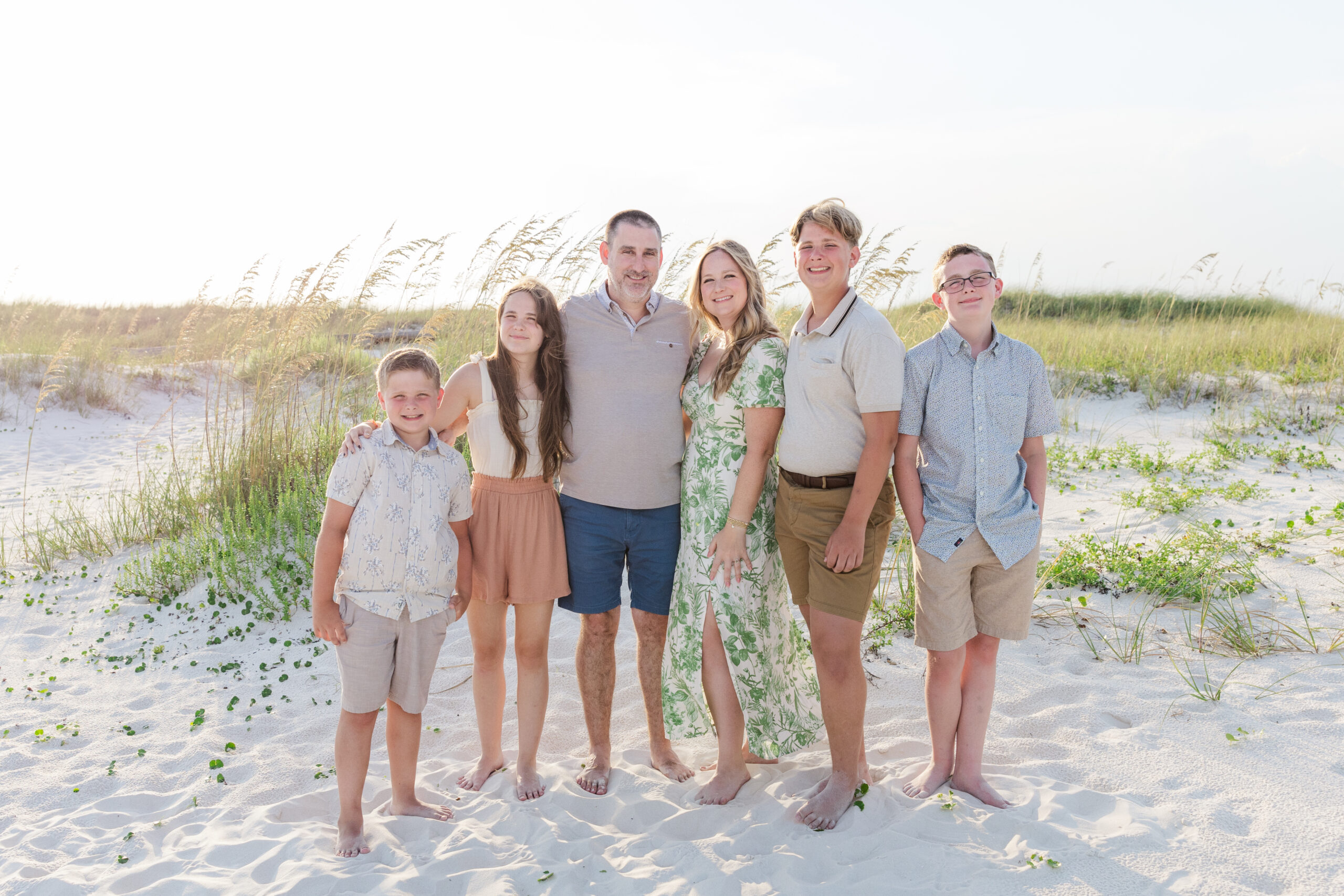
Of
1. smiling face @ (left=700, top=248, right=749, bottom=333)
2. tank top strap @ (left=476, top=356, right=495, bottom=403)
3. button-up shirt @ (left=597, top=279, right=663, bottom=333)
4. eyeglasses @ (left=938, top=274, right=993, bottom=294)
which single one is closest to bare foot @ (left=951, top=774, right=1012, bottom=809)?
eyeglasses @ (left=938, top=274, right=993, bottom=294)

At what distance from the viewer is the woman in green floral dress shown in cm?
320

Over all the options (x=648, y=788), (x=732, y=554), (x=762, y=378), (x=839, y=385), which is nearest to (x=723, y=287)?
(x=762, y=378)

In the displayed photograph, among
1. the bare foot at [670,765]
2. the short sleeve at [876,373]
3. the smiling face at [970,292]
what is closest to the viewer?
the short sleeve at [876,373]

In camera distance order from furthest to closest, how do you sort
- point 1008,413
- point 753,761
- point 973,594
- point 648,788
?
point 753,761, point 648,788, point 973,594, point 1008,413

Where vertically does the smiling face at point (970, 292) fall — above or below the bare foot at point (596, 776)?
above

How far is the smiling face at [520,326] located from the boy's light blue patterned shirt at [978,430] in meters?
1.52

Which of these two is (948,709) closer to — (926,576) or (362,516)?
(926,576)

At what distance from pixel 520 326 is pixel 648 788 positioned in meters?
2.07

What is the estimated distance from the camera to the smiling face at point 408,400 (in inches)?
122

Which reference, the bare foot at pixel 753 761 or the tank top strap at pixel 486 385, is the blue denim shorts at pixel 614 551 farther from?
the bare foot at pixel 753 761

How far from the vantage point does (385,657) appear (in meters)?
3.08

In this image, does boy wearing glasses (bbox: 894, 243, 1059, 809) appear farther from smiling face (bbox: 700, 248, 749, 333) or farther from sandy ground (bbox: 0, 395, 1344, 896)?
smiling face (bbox: 700, 248, 749, 333)

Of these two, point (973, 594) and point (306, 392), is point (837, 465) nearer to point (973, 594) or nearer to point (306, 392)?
point (973, 594)

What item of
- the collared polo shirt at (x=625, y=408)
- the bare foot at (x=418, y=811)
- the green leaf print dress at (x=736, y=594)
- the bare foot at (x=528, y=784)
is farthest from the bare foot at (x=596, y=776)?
the collared polo shirt at (x=625, y=408)
